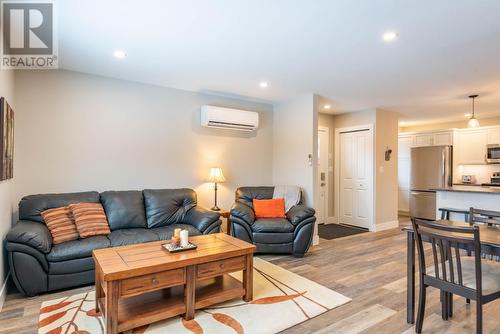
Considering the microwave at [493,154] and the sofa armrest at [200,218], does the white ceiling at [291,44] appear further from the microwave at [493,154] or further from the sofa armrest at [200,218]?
the microwave at [493,154]

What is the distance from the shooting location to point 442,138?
6.82 meters

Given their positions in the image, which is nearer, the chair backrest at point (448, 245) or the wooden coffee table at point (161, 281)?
the chair backrest at point (448, 245)

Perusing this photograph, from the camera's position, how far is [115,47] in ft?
9.57

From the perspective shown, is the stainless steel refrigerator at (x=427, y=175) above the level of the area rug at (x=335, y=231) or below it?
above

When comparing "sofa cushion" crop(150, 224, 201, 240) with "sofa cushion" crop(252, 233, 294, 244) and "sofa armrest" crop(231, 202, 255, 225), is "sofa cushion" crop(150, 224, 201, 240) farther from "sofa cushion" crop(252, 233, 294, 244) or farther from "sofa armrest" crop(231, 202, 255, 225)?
"sofa cushion" crop(252, 233, 294, 244)

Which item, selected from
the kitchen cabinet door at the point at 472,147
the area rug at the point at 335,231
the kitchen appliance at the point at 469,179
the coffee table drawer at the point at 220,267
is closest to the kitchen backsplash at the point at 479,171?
the kitchen appliance at the point at 469,179

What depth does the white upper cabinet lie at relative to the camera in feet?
19.9

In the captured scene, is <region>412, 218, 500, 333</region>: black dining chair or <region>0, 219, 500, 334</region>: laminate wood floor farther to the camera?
<region>0, 219, 500, 334</region>: laminate wood floor

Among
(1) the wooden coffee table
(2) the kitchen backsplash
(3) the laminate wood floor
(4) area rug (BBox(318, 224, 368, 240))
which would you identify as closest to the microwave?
(2) the kitchen backsplash

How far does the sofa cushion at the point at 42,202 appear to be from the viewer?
3.08m

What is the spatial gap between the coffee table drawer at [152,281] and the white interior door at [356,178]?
4.55 m

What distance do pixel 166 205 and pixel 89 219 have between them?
93 centimetres

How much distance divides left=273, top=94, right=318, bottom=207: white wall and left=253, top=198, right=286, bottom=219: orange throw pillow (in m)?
0.52

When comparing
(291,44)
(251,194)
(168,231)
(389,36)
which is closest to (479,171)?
(251,194)
